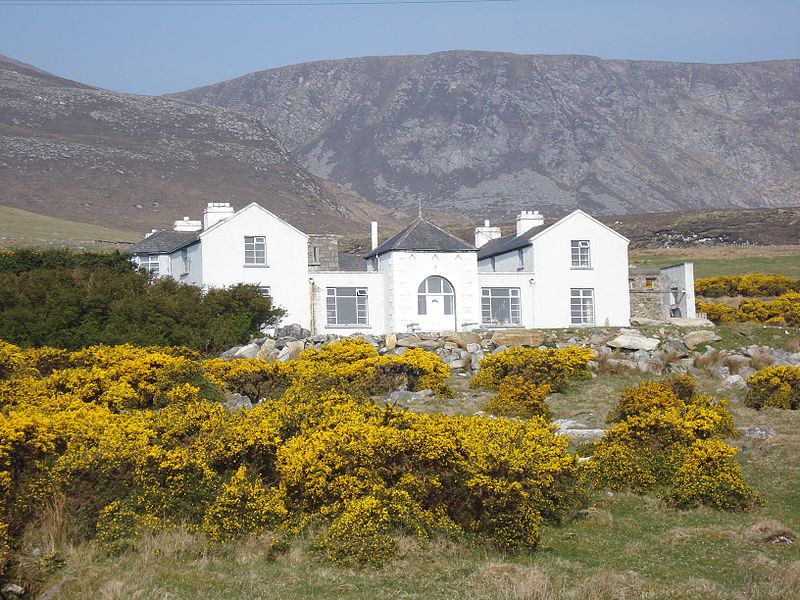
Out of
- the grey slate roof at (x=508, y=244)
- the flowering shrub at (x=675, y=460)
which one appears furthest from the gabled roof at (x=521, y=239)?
the flowering shrub at (x=675, y=460)

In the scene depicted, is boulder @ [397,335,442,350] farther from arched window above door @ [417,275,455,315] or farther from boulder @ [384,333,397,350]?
arched window above door @ [417,275,455,315]

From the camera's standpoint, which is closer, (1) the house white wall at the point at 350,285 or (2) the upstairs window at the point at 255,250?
(2) the upstairs window at the point at 255,250

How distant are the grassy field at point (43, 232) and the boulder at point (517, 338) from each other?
159 ft

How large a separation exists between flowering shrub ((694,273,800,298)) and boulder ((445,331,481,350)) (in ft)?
83.0

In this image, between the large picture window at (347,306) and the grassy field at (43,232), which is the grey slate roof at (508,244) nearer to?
the large picture window at (347,306)

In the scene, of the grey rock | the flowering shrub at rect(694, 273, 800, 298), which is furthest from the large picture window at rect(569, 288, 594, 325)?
the grey rock

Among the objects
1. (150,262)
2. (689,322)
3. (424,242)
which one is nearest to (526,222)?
(424,242)

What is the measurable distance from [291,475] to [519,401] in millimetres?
10341

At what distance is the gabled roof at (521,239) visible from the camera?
132 feet

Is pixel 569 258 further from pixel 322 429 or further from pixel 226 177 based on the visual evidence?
pixel 226 177

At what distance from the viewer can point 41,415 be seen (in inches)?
520

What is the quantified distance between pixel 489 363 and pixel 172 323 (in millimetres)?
10425

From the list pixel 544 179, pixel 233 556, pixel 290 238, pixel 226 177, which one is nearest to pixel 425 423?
pixel 233 556

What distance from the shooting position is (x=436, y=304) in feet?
127
